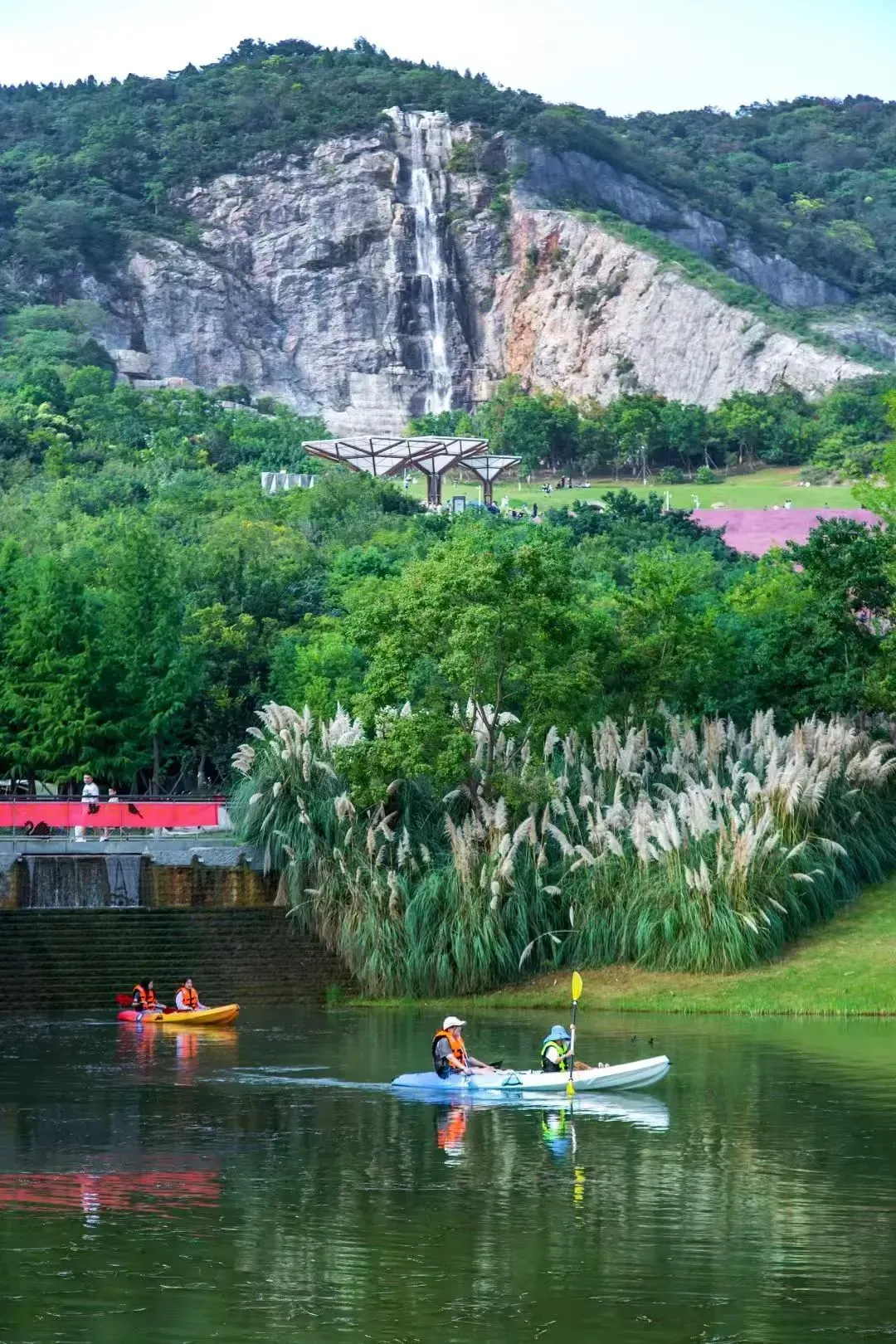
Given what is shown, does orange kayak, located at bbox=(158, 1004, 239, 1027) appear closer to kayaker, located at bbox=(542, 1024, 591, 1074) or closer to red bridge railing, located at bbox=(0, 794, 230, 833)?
red bridge railing, located at bbox=(0, 794, 230, 833)

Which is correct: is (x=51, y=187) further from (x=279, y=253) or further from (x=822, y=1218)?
(x=822, y=1218)

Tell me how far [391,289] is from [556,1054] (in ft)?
428

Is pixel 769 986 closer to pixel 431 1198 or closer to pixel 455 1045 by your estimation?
pixel 455 1045

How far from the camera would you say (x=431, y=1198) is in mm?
20688

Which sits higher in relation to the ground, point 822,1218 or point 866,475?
point 866,475

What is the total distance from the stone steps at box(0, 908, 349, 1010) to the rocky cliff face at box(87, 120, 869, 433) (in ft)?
361

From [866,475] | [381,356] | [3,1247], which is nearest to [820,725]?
[3,1247]

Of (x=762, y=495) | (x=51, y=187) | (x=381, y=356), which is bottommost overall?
→ (x=762, y=495)

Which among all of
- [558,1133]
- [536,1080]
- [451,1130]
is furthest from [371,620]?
[558,1133]

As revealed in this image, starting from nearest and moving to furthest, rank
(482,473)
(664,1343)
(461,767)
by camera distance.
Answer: (664,1343)
(461,767)
(482,473)

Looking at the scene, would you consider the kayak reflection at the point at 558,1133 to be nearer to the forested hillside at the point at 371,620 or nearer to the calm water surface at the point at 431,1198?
the calm water surface at the point at 431,1198

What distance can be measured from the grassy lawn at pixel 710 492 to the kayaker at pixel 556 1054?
2577 inches

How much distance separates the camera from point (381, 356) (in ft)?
502

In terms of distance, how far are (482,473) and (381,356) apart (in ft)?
191
